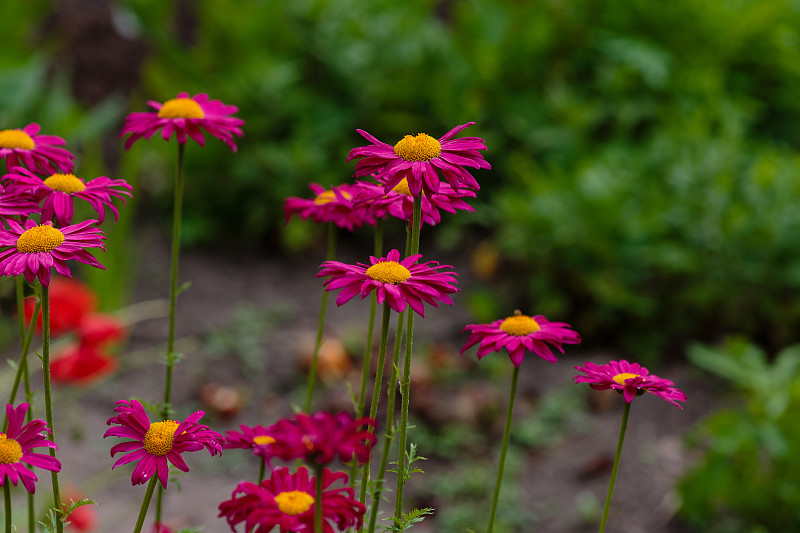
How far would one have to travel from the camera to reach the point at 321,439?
0.63 m

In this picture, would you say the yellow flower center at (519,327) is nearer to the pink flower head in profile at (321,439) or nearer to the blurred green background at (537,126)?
the pink flower head in profile at (321,439)

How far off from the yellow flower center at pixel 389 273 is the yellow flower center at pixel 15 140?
50 cm

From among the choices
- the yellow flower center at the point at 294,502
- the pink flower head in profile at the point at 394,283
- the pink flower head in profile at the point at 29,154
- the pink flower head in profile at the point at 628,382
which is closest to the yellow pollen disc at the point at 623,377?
the pink flower head in profile at the point at 628,382

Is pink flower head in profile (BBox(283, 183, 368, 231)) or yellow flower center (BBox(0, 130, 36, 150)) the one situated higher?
yellow flower center (BBox(0, 130, 36, 150))

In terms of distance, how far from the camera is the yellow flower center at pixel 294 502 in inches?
27.9

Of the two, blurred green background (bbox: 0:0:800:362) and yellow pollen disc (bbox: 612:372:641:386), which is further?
blurred green background (bbox: 0:0:800:362)

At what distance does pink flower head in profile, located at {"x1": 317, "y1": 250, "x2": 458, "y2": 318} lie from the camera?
735 millimetres

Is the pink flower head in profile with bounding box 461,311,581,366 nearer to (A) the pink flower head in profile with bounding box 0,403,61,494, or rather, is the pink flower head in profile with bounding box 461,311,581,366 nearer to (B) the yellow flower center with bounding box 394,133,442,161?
(B) the yellow flower center with bounding box 394,133,442,161

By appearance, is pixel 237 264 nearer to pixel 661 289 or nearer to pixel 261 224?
pixel 261 224

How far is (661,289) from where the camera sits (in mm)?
2955

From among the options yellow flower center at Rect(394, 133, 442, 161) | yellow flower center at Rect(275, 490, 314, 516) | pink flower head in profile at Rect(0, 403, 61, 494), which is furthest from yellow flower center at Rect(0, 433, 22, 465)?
yellow flower center at Rect(394, 133, 442, 161)

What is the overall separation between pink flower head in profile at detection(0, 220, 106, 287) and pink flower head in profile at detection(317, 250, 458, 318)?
220 millimetres

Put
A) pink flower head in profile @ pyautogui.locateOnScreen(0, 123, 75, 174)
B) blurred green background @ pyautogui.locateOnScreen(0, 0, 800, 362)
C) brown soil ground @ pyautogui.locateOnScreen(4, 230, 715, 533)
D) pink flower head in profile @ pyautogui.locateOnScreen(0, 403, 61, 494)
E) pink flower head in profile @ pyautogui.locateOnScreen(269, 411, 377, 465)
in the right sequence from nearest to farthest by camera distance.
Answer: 1. pink flower head in profile @ pyautogui.locateOnScreen(269, 411, 377, 465)
2. pink flower head in profile @ pyautogui.locateOnScreen(0, 403, 61, 494)
3. pink flower head in profile @ pyautogui.locateOnScreen(0, 123, 75, 174)
4. brown soil ground @ pyautogui.locateOnScreen(4, 230, 715, 533)
5. blurred green background @ pyautogui.locateOnScreen(0, 0, 800, 362)

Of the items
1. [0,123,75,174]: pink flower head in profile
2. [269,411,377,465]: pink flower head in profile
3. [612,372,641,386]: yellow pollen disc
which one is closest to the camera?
[269,411,377,465]: pink flower head in profile
